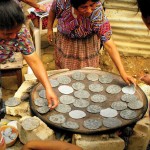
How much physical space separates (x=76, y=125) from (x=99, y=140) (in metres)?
0.24

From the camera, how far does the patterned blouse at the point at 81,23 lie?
10.5 feet

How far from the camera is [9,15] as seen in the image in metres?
2.21

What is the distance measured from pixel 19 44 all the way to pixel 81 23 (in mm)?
828

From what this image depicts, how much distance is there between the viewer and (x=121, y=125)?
268cm

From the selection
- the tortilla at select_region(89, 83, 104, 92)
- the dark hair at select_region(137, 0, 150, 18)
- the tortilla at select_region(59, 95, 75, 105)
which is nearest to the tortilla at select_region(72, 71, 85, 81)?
the tortilla at select_region(89, 83, 104, 92)

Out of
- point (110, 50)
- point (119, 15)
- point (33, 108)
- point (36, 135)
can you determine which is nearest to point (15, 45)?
point (33, 108)

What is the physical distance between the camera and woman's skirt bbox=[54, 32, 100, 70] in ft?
11.8

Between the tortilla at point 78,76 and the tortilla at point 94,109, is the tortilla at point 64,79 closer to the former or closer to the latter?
the tortilla at point 78,76

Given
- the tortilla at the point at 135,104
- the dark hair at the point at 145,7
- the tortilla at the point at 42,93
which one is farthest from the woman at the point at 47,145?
the dark hair at the point at 145,7

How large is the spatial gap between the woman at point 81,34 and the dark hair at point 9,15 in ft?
2.65

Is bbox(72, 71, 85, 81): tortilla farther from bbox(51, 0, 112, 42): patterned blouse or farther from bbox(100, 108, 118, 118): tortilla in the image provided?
bbox(100, 108, 118, 118): tortilla

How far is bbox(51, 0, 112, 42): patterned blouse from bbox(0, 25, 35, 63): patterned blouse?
0.71 meters

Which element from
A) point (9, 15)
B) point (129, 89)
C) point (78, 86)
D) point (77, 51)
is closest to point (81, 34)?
point (77, 51)

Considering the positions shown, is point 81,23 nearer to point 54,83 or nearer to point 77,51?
point 77,51
